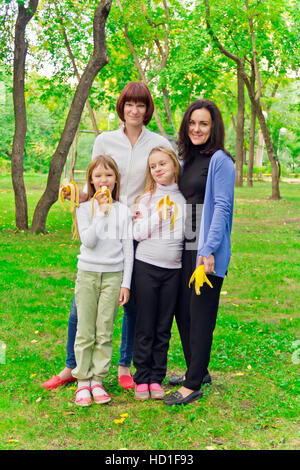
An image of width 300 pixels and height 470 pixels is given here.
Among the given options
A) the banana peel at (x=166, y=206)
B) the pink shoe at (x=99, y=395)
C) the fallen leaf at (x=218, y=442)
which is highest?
the banana peel at (x=166, y=206)

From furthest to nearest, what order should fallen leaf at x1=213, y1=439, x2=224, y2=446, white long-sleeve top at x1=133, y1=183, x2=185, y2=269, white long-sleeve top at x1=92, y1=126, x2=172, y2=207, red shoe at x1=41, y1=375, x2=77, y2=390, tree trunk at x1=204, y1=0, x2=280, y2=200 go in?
tree trunk at x1=204, y1=0, x2=280, y2=200 → red shoe at x1=41, y1=375, x2=77, y2=390 → white long-sleeve top at x1=92, y1=126, x2=172, y2=207 → white long-sleeve top at x1=133, y1=183, x2=185, y2=269 → fallen leaf at x1=213, y1=439, x2=224, y2=446

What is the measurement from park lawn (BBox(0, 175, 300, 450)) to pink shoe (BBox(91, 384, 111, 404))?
5cm

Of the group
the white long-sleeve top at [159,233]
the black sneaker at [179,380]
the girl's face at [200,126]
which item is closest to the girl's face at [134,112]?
the girl's face at [200,126]

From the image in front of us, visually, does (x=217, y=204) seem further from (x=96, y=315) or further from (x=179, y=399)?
(x=179, y=399)

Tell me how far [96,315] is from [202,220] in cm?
103

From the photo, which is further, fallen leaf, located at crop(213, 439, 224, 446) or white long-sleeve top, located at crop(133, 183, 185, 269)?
white long-sleeve top, located at crop(133, 183, 185, 269)

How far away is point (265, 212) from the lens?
17859 mm

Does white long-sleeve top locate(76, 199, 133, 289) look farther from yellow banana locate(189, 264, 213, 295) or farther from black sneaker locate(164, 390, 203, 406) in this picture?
black sneaker locate(164, 390, 203, 406)

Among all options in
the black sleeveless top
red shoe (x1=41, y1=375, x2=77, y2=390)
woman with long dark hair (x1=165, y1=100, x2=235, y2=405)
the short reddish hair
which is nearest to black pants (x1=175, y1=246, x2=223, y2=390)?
woman with long dark hair (x1=165, y1=100, x2=235, y2=405)

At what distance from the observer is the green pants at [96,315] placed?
3.96 metres

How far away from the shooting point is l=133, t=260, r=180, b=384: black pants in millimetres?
3967

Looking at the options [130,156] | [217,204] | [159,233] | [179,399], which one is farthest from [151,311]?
[130,156]

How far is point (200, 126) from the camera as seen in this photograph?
12.7ft

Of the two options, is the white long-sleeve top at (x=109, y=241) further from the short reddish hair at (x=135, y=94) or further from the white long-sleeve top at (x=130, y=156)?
the short reddish hair at (x=135, y=94)
